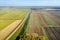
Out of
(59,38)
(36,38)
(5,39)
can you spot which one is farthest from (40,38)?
(5,39)

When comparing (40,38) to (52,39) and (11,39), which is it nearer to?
(52,39)

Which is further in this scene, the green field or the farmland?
the green field

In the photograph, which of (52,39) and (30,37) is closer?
→ (30,37)

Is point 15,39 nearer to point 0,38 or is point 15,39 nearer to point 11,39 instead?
point 11,39

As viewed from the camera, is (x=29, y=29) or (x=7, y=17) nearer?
(x=29, y=29)

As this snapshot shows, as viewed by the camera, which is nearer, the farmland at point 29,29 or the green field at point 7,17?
the farmland at point 29,29

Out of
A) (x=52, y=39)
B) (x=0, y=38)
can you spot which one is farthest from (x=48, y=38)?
(x=0, y=38)

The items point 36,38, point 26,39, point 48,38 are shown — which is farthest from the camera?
point 48,38

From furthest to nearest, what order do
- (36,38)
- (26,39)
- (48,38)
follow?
(48,38) < (36,38) < (26,39)

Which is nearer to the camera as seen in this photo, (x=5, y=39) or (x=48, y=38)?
(x=5, y=39)
